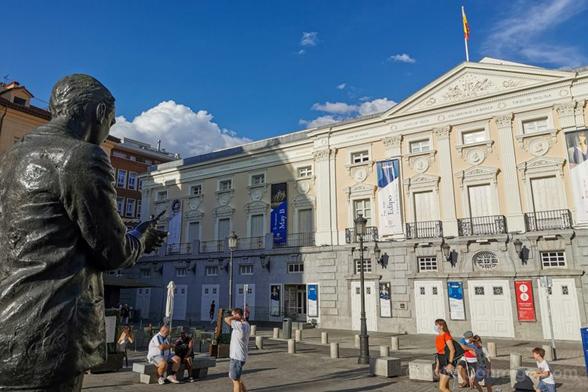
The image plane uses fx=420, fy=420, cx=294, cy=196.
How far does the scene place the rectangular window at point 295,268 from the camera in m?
28.6

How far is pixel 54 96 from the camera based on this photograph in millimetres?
2197

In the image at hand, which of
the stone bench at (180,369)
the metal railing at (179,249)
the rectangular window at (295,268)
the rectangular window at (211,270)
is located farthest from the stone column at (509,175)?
the metal railing at (179,249)

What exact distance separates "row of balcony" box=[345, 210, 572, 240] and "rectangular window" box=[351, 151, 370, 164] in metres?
4.73

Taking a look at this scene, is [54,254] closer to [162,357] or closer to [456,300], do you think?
[162,357]

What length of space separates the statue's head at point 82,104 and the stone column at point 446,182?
24157 millimetres

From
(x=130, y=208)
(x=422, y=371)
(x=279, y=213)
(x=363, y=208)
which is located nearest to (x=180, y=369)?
(x=422, y=371)

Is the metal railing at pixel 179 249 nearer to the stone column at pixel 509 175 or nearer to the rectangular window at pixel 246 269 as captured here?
the rectangular window at pixel 246 269

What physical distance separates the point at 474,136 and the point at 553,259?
8156 millimetres

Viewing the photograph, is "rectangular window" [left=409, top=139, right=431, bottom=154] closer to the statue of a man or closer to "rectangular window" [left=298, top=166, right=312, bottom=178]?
"rectangular window" [left=298, top=166, right=312, bottom=178]

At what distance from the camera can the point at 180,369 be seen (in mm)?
11039

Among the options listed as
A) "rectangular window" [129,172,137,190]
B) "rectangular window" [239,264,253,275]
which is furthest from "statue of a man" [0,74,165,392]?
"rectangular window" [129,172,137,190]

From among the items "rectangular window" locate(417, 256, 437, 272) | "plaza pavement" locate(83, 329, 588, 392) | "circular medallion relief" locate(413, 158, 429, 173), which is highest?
"circular medallion relief" locate(413, 158, 429, 173)

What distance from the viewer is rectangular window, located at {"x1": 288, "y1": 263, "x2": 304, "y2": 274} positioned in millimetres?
28594

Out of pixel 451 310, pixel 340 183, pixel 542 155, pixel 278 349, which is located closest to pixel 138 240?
pixel 278 349
